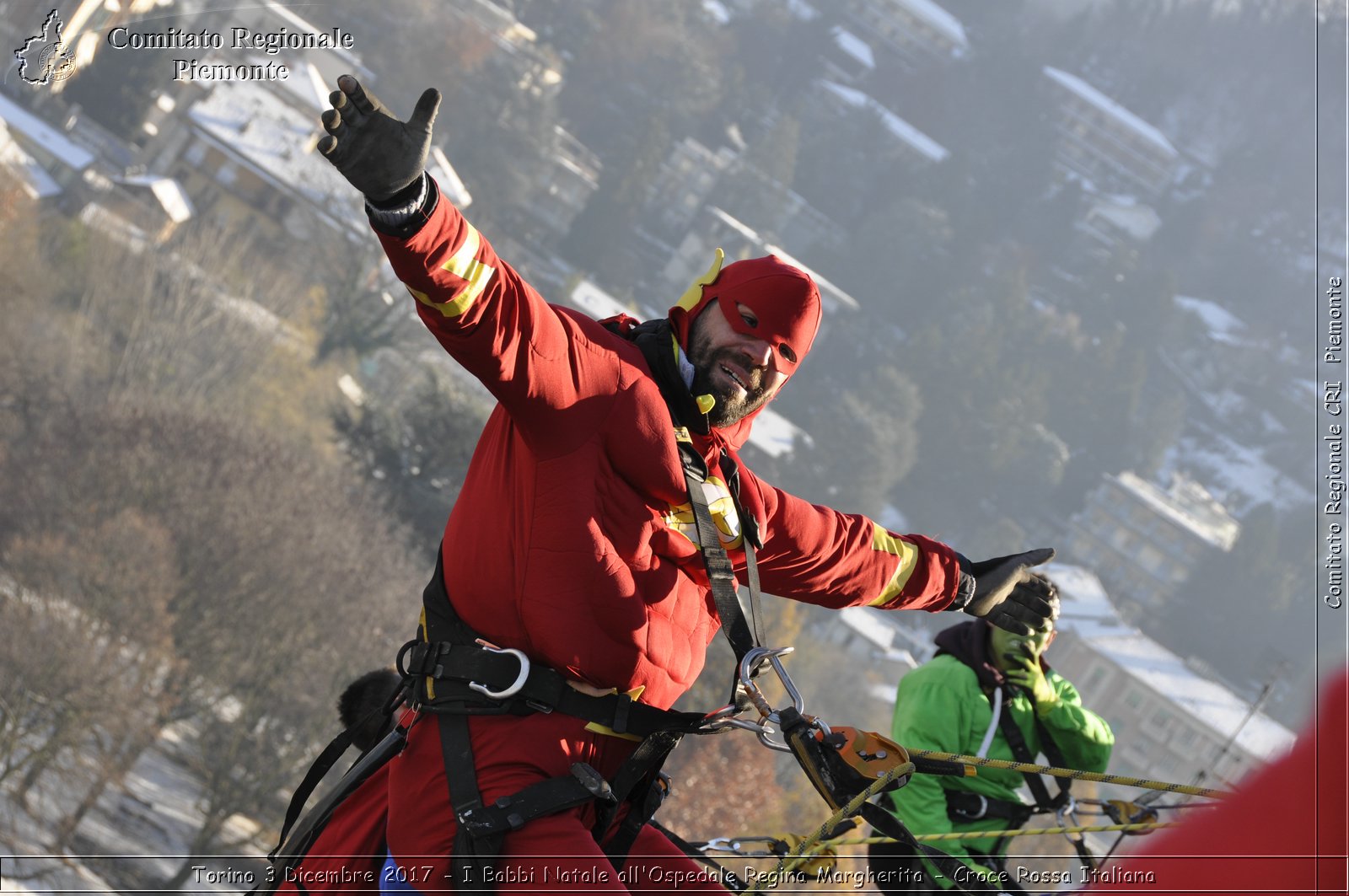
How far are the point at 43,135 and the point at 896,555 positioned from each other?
68595 mm

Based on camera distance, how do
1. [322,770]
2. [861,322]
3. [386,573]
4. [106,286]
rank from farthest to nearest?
[861,322] → [106,286] → [386,573] → [322,770]

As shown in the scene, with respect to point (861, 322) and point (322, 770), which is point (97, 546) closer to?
point (322, 770)

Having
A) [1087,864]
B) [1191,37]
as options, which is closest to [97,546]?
[1087,864]

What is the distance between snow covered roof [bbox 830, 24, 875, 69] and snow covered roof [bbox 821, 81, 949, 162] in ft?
11.1

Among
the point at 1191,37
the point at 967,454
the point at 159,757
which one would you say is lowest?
the point at 159,757

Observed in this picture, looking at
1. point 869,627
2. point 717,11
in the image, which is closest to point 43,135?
point 869,627

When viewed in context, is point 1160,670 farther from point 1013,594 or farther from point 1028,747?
point 1013,594

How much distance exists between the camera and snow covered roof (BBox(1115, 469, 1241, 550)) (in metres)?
86.8

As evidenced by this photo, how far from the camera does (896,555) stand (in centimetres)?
432

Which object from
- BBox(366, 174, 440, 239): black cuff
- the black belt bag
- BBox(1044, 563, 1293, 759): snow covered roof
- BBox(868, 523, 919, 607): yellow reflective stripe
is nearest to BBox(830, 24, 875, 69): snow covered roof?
BBox(1044, 563, 1293, 759): snow covered roof

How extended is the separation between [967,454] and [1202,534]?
54.8 feet

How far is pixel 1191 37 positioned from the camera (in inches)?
5039

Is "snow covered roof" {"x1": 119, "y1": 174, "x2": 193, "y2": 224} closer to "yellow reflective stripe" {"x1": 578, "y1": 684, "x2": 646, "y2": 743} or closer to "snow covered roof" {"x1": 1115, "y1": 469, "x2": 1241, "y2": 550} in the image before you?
"snow covered roof" {"x1": 1115, "y1": 469, "x2": 1241, "y2": 550}

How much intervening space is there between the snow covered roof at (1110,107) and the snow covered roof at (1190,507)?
37.7 meters
